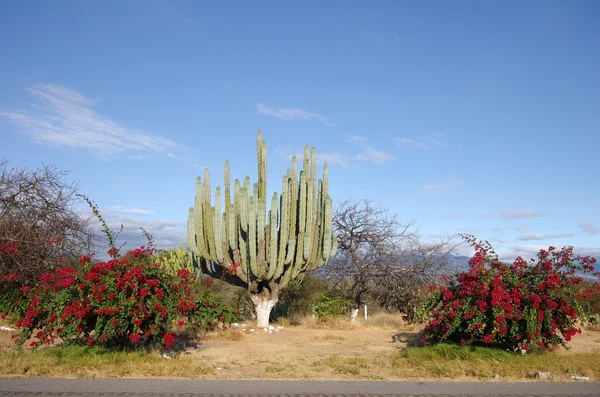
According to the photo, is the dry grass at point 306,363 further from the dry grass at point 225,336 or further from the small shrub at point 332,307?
the small shrub at point 332,307

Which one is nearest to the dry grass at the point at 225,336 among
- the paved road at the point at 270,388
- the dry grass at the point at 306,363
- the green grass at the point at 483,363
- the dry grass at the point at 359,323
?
the dry grass at the point at 306,363

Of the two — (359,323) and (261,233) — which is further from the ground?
(261,233)

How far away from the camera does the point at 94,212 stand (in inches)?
525

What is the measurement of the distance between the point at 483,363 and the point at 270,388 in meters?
4.39

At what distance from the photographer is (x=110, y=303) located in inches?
384

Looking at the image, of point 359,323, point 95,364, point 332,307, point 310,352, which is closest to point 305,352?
point 310,352

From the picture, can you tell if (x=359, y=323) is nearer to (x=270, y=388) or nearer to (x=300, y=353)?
(x=300, y=353)

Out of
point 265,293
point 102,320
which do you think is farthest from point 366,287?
point 102,320

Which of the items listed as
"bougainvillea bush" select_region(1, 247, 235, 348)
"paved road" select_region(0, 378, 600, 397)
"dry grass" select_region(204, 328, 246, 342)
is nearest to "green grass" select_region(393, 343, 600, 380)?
"paved road" select_region(0, 378, 600, 397)

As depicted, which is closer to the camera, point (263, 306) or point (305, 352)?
point (305, 352)

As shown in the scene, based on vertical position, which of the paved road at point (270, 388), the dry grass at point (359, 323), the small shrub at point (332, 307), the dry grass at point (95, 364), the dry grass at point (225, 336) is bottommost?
the paved road at point (270, 388)

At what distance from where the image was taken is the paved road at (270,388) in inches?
295

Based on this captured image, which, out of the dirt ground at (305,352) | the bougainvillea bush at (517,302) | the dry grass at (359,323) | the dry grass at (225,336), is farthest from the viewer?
the dry grass at (359,323)

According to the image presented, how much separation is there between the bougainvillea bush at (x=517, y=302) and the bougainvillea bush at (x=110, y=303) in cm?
565
